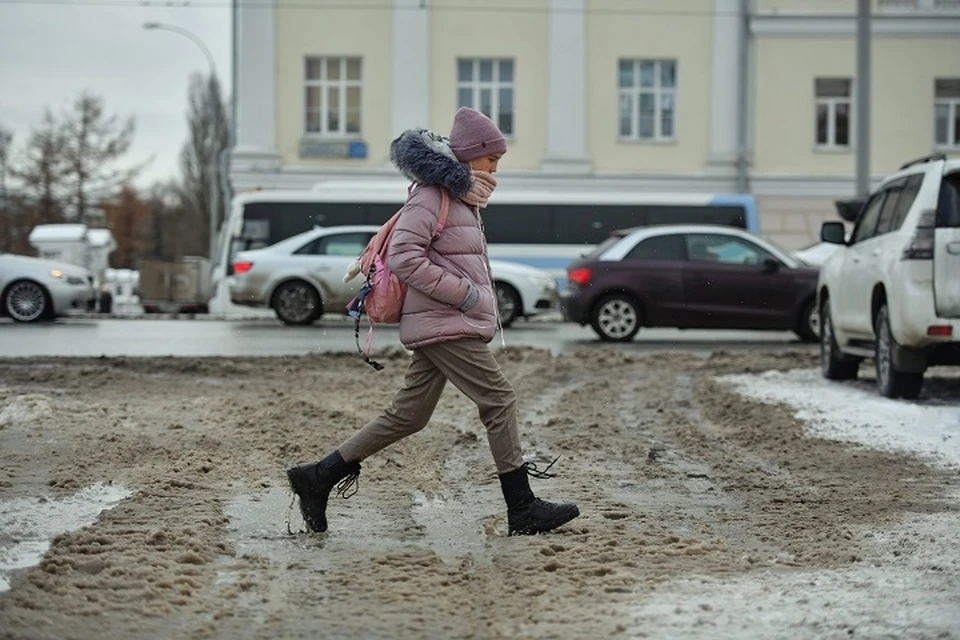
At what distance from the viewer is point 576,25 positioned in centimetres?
3784

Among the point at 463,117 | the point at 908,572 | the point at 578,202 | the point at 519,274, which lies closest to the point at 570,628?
the point at 908,572

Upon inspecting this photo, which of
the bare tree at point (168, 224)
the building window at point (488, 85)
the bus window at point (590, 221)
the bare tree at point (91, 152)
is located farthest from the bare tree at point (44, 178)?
the bus window at point (590, 221)

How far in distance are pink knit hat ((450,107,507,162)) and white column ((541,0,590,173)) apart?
32.0m

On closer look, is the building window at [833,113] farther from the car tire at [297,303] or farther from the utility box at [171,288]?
the car tire at [297,303]

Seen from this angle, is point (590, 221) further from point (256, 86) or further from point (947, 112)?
point (947, 112)

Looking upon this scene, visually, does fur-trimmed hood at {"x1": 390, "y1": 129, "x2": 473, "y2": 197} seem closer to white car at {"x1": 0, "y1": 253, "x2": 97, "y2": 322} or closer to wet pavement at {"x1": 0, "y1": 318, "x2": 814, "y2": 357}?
wet pavement at {"x1": 0, "y1": 318, "x2": 814, "y2": 357}

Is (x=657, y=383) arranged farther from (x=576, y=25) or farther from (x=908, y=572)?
(x=576, y=25)

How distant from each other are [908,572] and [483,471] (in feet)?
10.00

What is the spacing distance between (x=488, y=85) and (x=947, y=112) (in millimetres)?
11623

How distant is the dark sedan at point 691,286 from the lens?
2003 centimetres

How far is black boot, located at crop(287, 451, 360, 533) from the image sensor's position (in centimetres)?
606

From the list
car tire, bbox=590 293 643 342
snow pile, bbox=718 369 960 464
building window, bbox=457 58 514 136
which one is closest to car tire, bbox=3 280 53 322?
car tire, bbox=590 293 643 342

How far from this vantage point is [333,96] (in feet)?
124

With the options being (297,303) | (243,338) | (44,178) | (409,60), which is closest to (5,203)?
(44,178)
